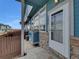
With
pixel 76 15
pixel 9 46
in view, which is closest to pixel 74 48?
pixel 76 15

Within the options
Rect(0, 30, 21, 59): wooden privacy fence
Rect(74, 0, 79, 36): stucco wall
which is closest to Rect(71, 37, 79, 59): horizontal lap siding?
Rect(74, 0, 79, 36): stucco wall

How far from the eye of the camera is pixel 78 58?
10.6ft

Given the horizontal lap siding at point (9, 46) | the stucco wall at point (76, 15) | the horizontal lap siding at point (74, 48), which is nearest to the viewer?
the horizontal lap siding at point (74, 48)

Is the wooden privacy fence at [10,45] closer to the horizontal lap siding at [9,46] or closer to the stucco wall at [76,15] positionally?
the horizontal lap siding at [9,46]

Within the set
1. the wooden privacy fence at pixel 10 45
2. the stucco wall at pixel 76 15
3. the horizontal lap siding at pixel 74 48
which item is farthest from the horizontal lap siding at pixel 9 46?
the stucco wall at pixel 76 15

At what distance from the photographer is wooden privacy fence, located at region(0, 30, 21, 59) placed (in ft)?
17.7

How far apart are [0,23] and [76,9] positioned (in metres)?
14.6

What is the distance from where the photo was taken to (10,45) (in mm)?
5781

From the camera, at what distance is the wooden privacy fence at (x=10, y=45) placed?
5398mm

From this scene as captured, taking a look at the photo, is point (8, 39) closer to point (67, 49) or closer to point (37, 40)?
point (67, 49)

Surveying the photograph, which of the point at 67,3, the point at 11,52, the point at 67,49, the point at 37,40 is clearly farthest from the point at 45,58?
the point at 37,40

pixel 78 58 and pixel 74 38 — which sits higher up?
pixel 74 38

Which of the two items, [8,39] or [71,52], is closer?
[71,52]

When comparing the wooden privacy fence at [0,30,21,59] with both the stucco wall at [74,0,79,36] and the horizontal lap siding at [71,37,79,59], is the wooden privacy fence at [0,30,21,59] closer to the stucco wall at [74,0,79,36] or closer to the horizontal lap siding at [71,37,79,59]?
the horizontal lap siding at [71,37,79,59]
